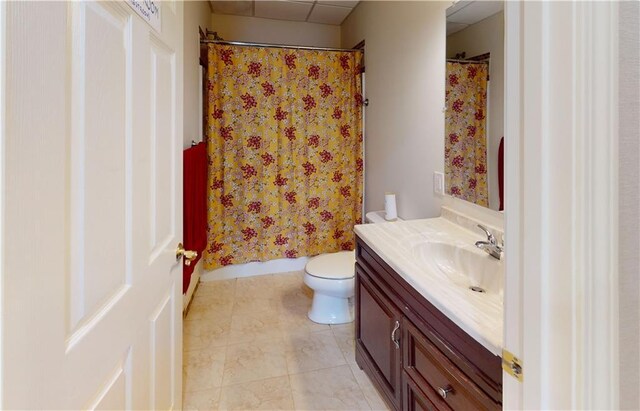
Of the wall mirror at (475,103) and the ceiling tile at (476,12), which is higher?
the ceiling tile at (476,12)

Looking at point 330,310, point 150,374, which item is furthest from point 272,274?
point 150,374

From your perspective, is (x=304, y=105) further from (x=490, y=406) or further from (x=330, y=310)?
(x=490, y=406)

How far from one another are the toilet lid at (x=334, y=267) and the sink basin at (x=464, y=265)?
2.51ft

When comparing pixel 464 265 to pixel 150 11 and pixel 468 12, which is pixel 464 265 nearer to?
pixel 468 12

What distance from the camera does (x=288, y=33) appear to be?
10.7 ft

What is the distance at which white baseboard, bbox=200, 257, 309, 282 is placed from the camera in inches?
117

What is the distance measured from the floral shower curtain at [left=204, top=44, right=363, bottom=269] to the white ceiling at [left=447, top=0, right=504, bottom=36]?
131 centimetres

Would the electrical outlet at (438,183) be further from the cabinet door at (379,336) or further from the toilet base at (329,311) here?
the toilet base at (329,311)

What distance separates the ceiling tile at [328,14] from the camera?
9.73 ft

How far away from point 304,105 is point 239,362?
205 cm

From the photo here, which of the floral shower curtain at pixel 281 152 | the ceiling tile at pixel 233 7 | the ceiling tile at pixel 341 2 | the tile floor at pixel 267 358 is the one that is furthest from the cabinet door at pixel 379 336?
the ceiling tile at pixel 233 7

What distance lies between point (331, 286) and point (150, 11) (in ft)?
5.47

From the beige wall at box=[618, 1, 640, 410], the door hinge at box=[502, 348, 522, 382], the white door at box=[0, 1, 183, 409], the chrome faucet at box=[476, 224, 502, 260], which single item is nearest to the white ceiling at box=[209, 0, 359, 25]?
the white door at box=[0, 1, 183, 409]

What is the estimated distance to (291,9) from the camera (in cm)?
298
